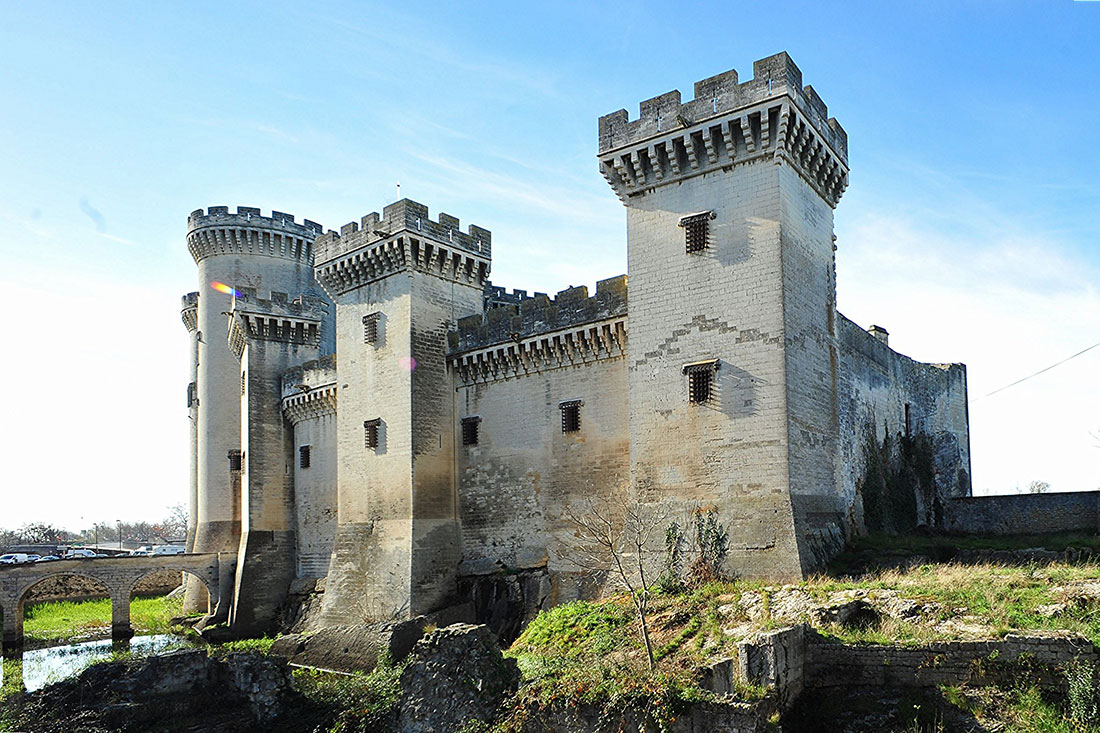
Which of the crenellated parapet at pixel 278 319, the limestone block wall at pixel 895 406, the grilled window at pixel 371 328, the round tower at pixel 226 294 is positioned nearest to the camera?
the limestone block wall at pixel 895 406

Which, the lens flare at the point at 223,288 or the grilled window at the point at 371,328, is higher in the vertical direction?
the lens flare at the point at 223,288

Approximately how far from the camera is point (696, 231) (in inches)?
741

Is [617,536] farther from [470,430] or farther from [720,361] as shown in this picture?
[470,430]

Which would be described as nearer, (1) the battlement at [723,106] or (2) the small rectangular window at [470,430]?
(1) the battlement at [723,106]

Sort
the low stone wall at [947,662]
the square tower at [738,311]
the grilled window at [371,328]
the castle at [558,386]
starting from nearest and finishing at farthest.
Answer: the low stone wall at [947,662], the square tower at [738,311], the castle at [558,386], the grilled window at [371,328]

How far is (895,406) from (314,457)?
66.4 feet

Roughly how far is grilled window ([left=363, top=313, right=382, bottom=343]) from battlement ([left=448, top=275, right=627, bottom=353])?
2363 millimetres

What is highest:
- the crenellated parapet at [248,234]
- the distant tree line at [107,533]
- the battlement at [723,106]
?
the crenellated parapet at [248,234]

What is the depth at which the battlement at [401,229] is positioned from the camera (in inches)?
959

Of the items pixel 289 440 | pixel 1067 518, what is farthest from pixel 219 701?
pixel 1067 518

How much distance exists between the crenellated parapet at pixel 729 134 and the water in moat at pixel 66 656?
19683 mm

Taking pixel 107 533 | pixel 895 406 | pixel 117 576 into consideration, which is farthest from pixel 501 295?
pixel 107 533

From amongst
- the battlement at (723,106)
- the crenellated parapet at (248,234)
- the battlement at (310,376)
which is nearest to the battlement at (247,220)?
the crenellated parapet at (248,234)

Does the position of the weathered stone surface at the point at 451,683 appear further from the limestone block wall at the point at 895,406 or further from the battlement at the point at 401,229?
the battlement at the point at 401,229
